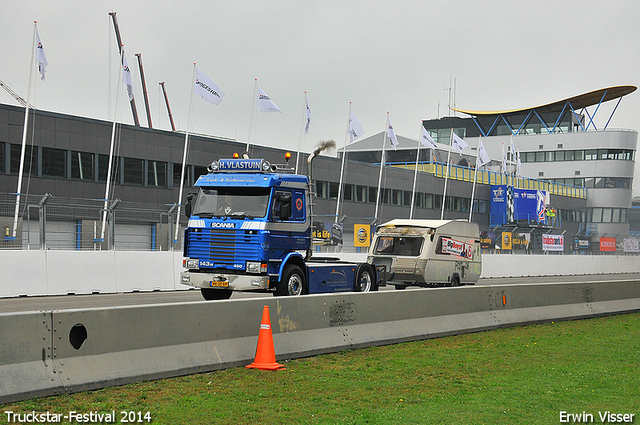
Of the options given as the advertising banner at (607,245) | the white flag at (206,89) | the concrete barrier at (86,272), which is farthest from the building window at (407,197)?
the concrete barrier at (86,272)

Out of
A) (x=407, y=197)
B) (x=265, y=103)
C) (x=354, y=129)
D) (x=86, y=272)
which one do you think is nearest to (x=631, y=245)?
(x=407, y=197)

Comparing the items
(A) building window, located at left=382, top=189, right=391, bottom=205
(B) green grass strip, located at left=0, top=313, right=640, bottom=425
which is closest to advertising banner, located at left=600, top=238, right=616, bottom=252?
(A) building window, located at left=382, top=189, right=391, bottom=205

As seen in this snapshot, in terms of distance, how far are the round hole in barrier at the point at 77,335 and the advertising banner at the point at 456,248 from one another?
17.7 meters

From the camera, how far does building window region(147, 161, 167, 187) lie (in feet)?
135

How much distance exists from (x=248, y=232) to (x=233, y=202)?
86 centimetres

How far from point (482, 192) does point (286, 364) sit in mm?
65000

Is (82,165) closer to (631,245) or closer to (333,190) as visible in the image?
(333,190)

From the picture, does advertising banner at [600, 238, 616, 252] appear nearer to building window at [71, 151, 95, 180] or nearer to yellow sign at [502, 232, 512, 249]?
yellow sign at [502, 232, 512, 249]

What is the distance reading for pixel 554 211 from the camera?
79.5 m

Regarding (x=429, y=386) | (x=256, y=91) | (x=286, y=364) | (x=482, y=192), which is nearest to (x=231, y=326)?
(x=286, y=364)

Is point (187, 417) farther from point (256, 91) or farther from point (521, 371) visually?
point (256, 91)

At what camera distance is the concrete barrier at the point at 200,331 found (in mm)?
6961

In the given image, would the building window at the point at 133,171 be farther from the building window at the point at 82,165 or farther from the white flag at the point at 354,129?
the white flag at the point at 354,129

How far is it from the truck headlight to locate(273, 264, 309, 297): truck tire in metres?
0.65
